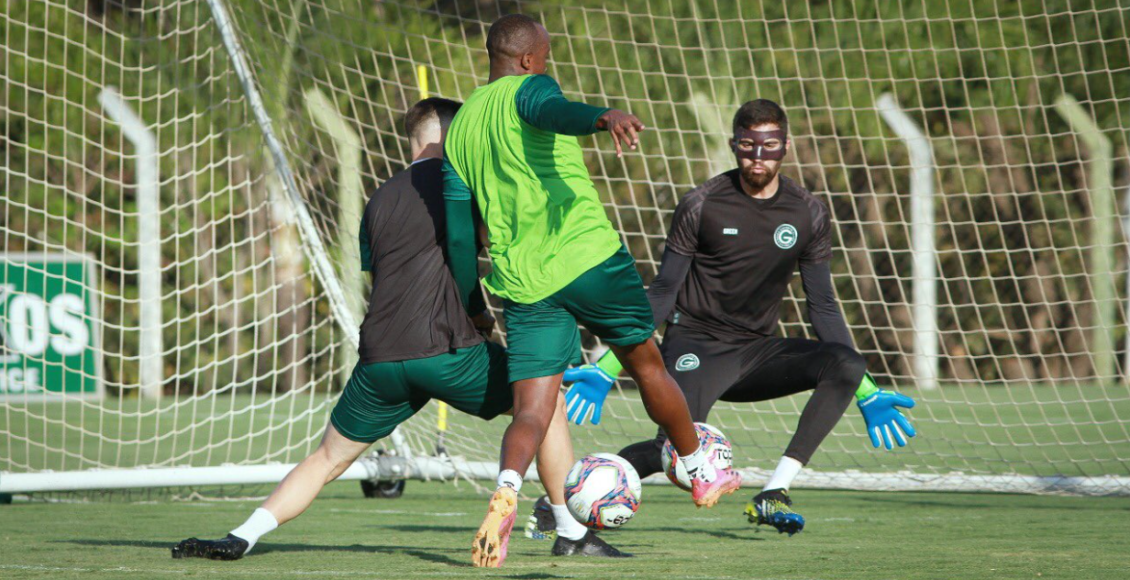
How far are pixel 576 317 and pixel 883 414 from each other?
1.93 m

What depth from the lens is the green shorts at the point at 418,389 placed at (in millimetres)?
4883

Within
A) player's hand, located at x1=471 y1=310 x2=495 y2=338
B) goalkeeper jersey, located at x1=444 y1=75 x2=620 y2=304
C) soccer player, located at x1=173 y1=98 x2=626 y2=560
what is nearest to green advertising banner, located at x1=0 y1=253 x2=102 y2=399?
soccer player, located at x1=173 y1=98 x2=626 y2=560

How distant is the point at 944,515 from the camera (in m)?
6.79

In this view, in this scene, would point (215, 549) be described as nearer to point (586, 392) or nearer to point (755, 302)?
point (586, 392)

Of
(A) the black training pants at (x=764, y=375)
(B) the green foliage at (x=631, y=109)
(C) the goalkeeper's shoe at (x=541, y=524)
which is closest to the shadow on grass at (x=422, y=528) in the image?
(C) the goalkeeper's shoe at (x=541, y=524)

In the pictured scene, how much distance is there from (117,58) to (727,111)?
18.4 ft

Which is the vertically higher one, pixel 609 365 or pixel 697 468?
pixel 609 365

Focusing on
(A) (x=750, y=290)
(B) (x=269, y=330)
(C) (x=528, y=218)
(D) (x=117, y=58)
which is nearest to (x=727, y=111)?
(B) (x=269, y=330)

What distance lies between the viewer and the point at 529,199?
4.50 meters

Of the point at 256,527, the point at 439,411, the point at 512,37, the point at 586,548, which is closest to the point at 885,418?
the point at 586,548

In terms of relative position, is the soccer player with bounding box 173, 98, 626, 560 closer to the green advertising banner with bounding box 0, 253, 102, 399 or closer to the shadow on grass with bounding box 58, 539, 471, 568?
the shadow on grass with bounding box 58, 539, 471, 568

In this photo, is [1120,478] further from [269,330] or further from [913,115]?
[269,330]

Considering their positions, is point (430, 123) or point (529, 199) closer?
point (529, 199)

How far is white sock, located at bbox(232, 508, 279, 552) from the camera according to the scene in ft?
16.2
